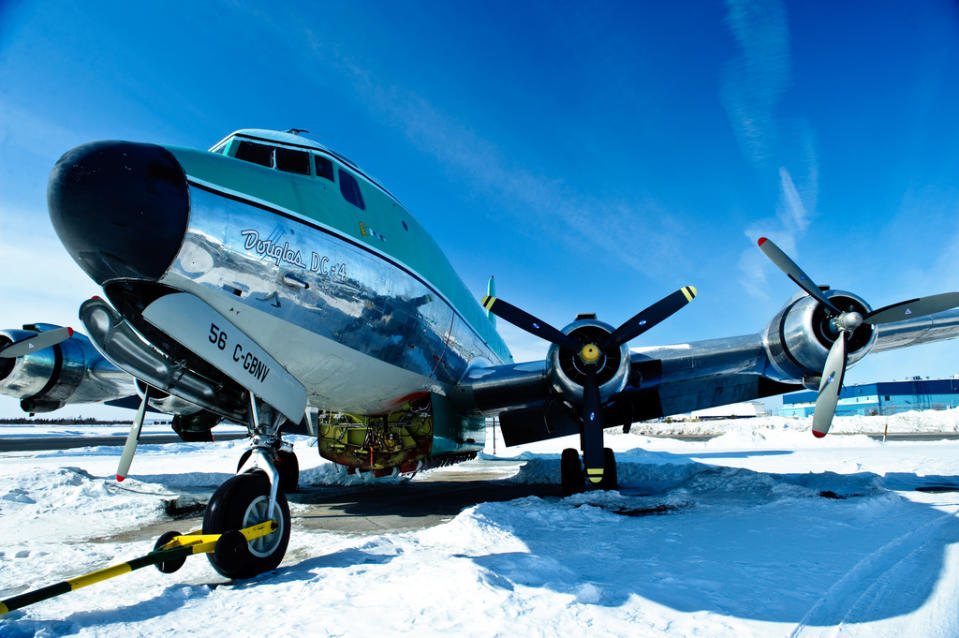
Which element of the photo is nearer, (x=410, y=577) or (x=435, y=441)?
(x=410, y=577)

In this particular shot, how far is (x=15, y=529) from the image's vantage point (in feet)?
20.9

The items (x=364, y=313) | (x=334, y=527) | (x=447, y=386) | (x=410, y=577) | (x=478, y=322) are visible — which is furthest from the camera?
(x=478, y=322)

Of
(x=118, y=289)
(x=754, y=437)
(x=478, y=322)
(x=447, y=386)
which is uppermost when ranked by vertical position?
(x=478, y=322)

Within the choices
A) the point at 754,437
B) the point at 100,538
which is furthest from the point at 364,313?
the point at 754,437

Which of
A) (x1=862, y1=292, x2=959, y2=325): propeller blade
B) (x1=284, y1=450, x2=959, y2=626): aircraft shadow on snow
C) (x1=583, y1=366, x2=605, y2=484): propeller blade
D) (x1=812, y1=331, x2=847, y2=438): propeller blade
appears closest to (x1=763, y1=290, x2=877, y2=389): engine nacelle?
(x1=862, y1=292, x2=959, y2=325): propeller blade

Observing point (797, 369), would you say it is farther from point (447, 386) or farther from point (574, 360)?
point (447, 386)

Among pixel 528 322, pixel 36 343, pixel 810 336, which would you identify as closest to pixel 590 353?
pixel 528 322

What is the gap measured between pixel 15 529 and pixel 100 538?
134cm

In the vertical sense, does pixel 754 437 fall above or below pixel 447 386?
below

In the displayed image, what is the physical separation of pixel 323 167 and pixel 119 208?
2.58 metres

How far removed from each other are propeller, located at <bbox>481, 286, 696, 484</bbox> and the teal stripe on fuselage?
124cm

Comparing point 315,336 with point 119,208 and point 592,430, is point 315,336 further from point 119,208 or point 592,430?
point 592,430

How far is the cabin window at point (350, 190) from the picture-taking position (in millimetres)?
5982

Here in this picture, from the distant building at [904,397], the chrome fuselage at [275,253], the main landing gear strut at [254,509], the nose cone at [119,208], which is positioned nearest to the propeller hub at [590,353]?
the chrome fuselage at [275,253]
